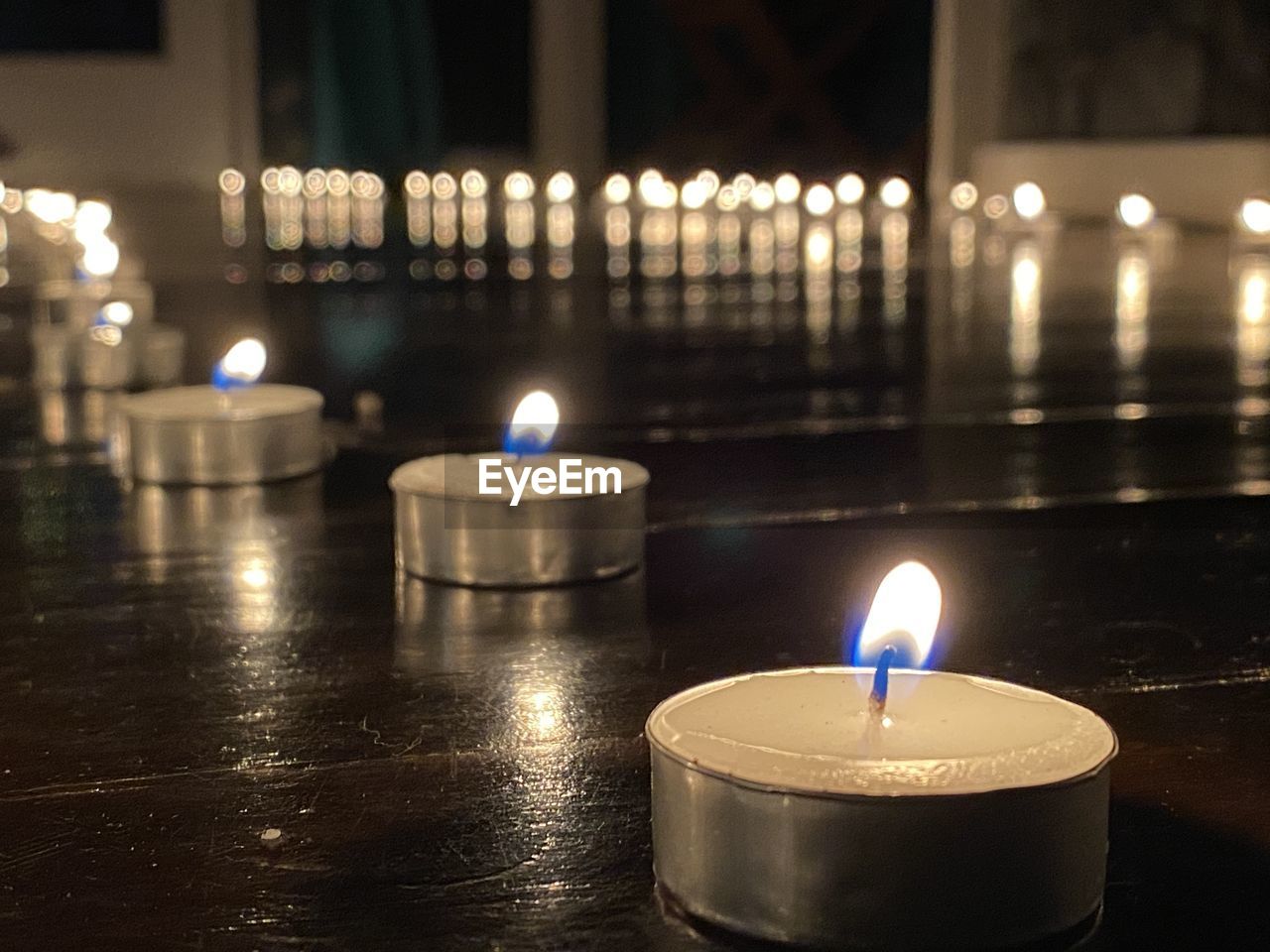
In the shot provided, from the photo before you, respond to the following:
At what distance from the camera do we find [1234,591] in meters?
1.19

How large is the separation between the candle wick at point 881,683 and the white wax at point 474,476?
51 centimetres

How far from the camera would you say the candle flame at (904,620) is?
0.70 meters

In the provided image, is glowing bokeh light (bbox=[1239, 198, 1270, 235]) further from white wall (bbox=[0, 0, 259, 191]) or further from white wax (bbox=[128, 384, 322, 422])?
white wall (bbox=[0, 0, 259, 191])

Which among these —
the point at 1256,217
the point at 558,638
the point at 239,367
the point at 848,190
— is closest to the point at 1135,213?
the point at 1256,217

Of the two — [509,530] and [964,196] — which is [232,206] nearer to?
[964,196]

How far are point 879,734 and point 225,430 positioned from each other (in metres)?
1.02

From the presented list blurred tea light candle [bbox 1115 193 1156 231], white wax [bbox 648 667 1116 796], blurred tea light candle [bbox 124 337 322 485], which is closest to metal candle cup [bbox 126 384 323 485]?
blurred tea light candle [bbox 124 337 322 485]

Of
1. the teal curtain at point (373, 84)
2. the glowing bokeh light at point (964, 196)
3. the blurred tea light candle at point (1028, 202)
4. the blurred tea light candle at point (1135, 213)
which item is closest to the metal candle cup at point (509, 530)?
the blurred tea light candle at point (1135, 213)

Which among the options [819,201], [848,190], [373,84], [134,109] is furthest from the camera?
[373,84]

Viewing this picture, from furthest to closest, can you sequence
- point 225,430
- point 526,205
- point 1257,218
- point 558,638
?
1. point 526,205
2. point 1257,218
3. point 225,430
4. point 558,638

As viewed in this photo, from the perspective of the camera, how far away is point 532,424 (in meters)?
1.21

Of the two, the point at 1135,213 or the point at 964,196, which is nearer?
the point at 1135,213

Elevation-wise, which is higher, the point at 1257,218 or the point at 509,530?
the point at 1257,218

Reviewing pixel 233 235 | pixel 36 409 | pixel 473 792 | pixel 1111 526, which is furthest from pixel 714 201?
pixel 473 792
